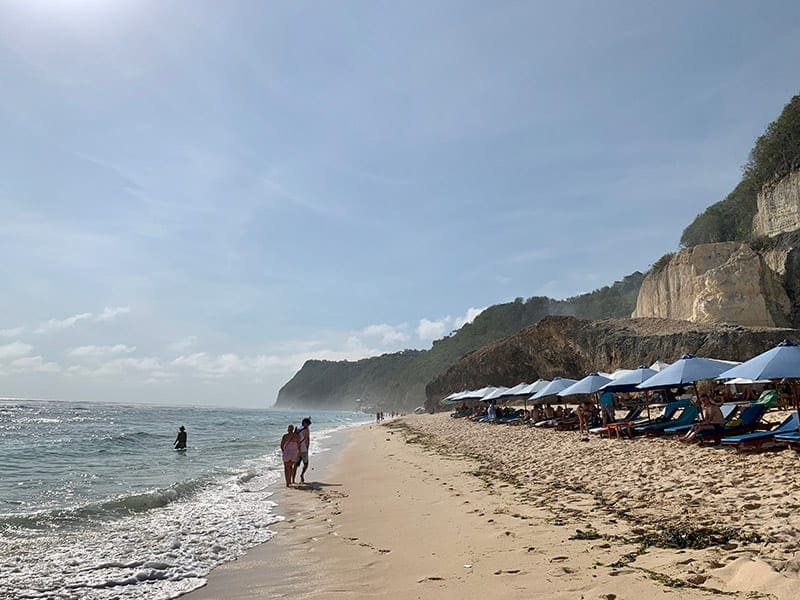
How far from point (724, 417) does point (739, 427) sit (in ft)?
3.15

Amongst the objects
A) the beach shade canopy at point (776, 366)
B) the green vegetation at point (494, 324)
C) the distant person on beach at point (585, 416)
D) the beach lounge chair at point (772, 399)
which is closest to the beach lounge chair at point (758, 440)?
the beach shade canopy at point (776, 366)

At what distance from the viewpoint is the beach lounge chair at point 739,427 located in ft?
33.3

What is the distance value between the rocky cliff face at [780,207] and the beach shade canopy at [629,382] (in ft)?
84.8

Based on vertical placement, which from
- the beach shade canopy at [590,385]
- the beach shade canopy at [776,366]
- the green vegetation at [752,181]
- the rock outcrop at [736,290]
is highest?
the green vegetation at [752,181]

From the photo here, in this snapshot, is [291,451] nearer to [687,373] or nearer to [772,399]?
[687,373]

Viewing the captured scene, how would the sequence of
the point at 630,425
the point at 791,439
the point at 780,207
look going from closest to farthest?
the point at 791,439 < the point at 630,425 < the point at 780,207

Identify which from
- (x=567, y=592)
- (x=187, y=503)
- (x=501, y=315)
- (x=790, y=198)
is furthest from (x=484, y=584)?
(x=501, y=315)

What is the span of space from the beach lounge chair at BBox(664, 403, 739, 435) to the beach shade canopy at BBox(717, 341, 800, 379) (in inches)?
57.1

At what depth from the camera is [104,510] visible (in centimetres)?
874

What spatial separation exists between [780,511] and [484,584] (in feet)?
10.0

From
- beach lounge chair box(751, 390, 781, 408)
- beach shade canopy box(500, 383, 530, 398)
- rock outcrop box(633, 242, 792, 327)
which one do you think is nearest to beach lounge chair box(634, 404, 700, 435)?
beach lounge chair box(751, 390, 781, 408)

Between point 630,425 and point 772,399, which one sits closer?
point 630,425

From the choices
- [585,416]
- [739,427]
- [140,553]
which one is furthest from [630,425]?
[140,553]

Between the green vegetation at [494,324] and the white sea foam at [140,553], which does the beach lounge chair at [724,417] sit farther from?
the green vegetation at [494,324]
